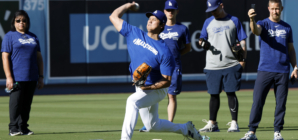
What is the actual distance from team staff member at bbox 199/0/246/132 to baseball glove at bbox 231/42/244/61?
79 mm

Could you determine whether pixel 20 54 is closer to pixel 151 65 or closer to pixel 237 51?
pixel 151 65

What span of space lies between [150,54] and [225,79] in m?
2.31

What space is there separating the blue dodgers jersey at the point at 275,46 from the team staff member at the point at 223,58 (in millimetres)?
767

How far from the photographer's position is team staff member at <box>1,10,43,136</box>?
6.57 metres

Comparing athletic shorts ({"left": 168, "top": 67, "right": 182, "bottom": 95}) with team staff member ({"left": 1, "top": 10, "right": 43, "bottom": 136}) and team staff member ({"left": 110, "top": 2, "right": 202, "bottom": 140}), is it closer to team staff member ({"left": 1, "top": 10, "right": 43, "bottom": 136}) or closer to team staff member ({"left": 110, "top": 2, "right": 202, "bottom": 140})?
team staff member ({"left": 110, "top": 2, "right": 202, "bottom": 140})

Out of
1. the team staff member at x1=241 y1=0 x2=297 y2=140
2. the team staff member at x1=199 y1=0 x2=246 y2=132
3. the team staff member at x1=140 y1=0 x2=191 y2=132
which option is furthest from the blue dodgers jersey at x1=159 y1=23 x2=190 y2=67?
the team staff member at x1=241 y1=0 x2=297 y2=140

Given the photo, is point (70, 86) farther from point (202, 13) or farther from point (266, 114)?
point (266, 114)

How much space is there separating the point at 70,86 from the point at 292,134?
10.6 m

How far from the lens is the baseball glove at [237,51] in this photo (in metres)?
6.70

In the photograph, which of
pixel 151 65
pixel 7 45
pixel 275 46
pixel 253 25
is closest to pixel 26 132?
pixel 7 45

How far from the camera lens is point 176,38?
7211 mm

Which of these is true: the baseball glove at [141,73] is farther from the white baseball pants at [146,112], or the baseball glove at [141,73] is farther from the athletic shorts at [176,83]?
the athletic shorts at [176,83]

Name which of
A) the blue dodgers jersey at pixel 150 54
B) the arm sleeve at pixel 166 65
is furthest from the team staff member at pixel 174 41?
the arm sleeve at pixel 166 65

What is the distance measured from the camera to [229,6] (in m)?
16.0
